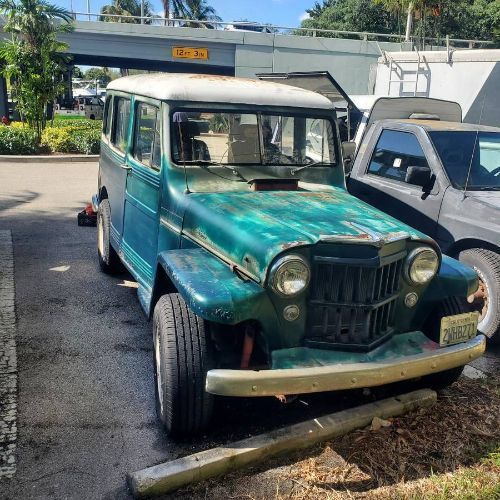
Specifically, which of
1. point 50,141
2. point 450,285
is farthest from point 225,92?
point 50,141

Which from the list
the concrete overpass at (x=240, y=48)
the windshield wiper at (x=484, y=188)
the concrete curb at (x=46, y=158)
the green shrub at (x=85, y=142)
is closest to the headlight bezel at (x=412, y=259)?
the windshield wiper at (x=484, y=188)

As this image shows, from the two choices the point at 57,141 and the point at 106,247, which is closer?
the point at 106,247

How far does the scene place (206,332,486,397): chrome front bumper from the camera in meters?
2.68

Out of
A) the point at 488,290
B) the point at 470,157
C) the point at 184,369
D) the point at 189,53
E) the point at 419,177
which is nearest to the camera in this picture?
the point at 184,369

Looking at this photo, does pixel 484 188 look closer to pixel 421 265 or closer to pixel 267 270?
pixel 421 265

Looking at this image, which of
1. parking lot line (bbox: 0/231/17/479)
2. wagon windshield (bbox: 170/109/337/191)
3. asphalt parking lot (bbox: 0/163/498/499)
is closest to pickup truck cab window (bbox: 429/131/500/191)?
wagon windshield (bbox: 170/109/337/191)

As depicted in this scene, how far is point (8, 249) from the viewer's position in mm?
6863

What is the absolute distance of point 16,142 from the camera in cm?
1527

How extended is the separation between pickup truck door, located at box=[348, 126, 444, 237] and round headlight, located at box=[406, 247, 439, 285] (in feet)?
6.38

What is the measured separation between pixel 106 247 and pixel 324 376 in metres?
3.70

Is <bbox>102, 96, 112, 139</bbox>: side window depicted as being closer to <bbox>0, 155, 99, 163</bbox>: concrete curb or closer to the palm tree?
<bbox>0, 155, 99, 163</bbox>: concrete curb

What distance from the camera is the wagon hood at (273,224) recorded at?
298 centimetres

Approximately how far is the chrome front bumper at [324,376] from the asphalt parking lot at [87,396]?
0.73 meters

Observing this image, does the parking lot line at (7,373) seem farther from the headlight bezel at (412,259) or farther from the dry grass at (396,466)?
the headlight bezel at (412,259)
